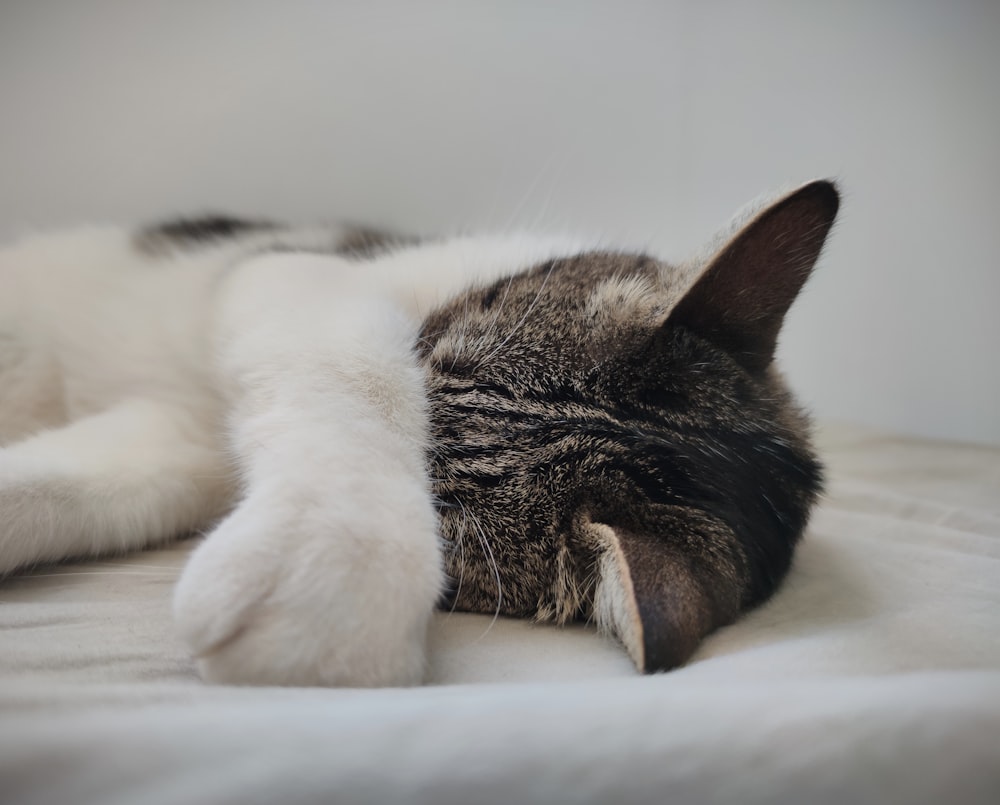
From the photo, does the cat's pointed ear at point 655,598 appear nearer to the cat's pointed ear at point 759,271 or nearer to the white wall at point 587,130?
the cat's pointed ear at point 759,271

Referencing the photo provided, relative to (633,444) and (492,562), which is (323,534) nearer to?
(492,562)

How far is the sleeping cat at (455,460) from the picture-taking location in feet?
1.99

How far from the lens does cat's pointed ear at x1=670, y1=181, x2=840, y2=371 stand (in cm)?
83

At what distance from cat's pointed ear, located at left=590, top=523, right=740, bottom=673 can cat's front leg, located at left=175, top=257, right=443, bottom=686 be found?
19 cm

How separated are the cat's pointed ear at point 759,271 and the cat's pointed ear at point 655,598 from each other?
30 cm

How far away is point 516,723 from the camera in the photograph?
493 millimetres

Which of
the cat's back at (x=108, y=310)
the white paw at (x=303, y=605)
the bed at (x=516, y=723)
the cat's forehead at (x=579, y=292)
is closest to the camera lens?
the bed at (x=516, y=723)

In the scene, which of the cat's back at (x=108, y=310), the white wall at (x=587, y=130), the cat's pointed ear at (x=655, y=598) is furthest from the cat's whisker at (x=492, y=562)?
the white wall at (x=587, y=130)

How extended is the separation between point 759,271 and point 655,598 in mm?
432

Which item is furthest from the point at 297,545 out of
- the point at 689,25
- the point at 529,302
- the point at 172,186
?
the point at 689,25

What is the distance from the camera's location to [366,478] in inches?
27.5

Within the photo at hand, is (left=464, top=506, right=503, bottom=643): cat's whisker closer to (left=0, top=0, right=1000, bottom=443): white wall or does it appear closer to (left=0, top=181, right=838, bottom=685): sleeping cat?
(left=0, top=181, right=838, bottom=685): sleeping cat

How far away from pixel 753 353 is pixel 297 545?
65 centimetres

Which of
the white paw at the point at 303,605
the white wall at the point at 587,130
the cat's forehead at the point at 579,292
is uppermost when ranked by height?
the white wall at the point at 587,130
